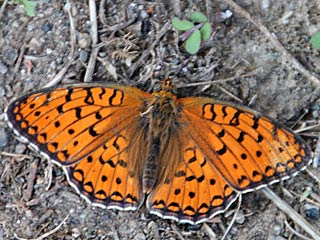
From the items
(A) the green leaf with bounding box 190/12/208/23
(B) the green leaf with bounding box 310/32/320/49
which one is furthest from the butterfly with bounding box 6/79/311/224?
(B) the green leaf with bounding box 310/32/320/49

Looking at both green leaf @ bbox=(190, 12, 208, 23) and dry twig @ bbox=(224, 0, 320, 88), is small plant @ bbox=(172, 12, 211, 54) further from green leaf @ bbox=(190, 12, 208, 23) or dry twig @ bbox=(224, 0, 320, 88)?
dry twig @ bbox=(224, 0, 320, 88)

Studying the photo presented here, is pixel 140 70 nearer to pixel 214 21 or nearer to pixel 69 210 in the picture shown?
pixel 214 21

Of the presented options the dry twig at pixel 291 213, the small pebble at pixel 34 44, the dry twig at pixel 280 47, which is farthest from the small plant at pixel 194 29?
the dry twig at pixel 291 213

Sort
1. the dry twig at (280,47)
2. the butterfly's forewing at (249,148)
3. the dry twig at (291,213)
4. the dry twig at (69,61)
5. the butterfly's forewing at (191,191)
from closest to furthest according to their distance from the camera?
the butterfly's forewing at (249,148)
the butterfly's forewing at (191,191)
the dry twig at (291,213)
the dry twig at (280,47)
the dry twig at (69,61)

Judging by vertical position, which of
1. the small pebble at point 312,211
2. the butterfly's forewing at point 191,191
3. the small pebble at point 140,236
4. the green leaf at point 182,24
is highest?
the green leaf at point 182,24

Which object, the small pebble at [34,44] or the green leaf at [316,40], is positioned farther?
the small pebble at [34,44]

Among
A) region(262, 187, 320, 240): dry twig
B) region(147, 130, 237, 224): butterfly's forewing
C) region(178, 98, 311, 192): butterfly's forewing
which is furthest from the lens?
region(262, 187, 320, 240): dry twig

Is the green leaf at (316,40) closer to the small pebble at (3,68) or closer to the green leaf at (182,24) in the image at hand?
the green leaf at (182,24)
